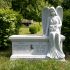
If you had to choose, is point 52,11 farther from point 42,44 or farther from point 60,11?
point 42,44

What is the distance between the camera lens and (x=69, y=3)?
15.9 metres

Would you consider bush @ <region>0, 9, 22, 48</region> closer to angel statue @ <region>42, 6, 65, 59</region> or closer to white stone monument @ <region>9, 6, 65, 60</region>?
white stone monument @ <region>9, 6, 65, 60</region>

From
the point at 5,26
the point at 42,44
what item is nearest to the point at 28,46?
the point at 42,44

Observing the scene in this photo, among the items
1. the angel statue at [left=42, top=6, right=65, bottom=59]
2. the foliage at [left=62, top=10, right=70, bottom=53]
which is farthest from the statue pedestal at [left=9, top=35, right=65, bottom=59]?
the foliage at [left=62, top=10, right=70, bottom=53]

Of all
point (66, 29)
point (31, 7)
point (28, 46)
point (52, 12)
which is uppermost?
point (52, 12)

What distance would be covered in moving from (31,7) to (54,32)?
2101cm

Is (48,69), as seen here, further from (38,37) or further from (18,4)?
(18,4)

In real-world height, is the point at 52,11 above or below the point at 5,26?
above

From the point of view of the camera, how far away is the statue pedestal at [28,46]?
951 cm

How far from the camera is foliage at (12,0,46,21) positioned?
29523 mm

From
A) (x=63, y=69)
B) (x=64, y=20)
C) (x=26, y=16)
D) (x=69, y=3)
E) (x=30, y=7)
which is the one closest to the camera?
(x=63, y=69)

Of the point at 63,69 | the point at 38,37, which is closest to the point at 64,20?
the point at 38,37

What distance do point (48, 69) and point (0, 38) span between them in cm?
453

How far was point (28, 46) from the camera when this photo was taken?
9.62 metres
